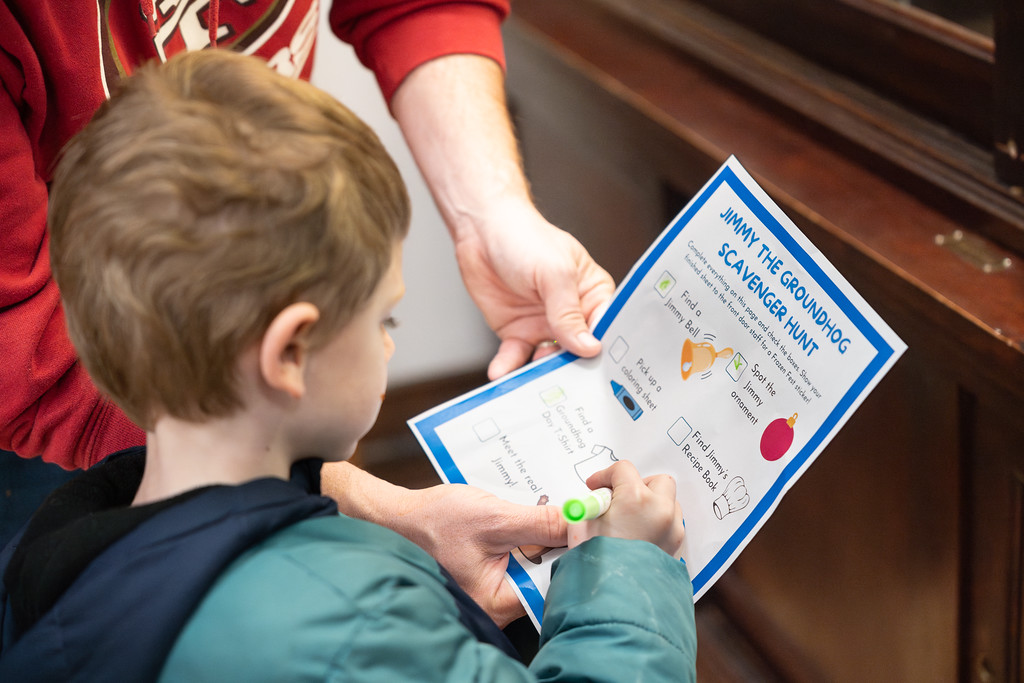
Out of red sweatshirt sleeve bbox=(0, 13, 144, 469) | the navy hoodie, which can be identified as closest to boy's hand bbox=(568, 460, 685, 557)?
the navy hoodie

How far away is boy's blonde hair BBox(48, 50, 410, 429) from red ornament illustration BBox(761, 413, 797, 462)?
1.13 feet

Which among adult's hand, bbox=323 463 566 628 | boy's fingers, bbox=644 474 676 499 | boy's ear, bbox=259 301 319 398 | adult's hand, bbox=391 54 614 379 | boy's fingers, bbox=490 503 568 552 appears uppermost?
boy's ear, bbox=259 301 319 398

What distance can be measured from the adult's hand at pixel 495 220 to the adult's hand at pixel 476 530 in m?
0.20

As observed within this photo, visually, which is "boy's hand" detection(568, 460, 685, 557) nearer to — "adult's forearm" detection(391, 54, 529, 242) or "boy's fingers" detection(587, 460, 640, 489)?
"boy's fingers" detection(587, 460, 640, 489)

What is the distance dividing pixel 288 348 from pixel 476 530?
0.27 metres

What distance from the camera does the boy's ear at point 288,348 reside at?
51 cm

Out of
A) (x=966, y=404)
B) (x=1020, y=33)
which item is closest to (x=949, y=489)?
(x=966, y=404)

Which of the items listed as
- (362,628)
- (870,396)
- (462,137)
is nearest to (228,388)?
(362,628)

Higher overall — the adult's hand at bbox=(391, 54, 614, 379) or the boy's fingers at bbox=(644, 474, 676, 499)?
the adult's hand at bbox=(391, 54, 614, 379)

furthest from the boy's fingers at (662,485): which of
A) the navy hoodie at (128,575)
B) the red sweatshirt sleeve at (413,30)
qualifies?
the red sweatshirt sleeve at (413,30)

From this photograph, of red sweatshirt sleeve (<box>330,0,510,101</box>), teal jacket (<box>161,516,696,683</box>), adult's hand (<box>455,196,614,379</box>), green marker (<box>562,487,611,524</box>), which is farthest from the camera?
red sweatshirt sleeve (<box>330,0,510,101</box>)

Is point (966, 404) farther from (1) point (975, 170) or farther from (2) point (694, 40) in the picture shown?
(2) point (694, 40)

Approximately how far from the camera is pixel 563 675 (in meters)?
0.59

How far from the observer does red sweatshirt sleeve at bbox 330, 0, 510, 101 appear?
3.46 feet
